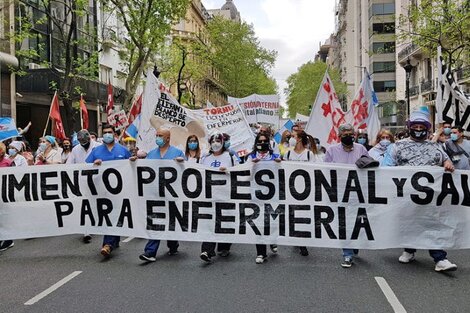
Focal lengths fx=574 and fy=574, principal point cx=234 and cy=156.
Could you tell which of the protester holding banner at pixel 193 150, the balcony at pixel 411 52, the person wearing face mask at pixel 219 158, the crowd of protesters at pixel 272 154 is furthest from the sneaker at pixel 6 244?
the balcony at pixel 411 52

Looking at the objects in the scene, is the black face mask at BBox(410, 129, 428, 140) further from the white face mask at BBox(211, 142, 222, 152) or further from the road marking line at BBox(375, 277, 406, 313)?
the white face mask at BBox(211, 142, 222, 152)

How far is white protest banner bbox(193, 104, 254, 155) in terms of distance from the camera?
44.9 feet

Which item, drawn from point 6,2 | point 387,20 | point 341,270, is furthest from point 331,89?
point 387,20

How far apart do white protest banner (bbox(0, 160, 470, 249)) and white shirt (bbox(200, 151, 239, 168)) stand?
21 cm

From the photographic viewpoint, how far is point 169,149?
7766 millimetres

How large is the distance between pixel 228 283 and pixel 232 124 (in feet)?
26.7

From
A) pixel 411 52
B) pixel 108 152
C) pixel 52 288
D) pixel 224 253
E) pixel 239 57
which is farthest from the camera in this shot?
pixel 239 57

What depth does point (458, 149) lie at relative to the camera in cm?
975

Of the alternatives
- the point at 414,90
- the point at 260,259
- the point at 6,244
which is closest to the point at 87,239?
the point at 6,244

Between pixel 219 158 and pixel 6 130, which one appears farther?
pixel 6 130

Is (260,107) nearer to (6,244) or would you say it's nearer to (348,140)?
(6,244)

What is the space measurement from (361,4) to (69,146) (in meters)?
72.3

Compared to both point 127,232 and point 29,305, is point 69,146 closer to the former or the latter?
point 127,232

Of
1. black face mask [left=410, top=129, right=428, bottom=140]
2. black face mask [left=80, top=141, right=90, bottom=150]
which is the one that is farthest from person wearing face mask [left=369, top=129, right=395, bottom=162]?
black face mask [left=80, top=141, right=90, bottom=150]
